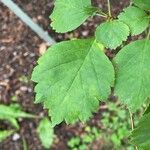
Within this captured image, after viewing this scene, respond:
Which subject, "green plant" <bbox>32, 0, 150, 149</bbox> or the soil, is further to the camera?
the soil

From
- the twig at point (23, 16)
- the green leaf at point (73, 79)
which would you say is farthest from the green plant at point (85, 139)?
the green leaf at point (73, 79)

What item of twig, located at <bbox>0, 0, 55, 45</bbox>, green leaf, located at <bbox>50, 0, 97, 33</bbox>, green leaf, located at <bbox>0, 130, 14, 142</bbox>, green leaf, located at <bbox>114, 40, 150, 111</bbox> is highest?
green leaf, located at <bbox>50, 0, 97, 33</bbox>

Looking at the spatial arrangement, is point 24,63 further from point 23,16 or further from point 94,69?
point 94,69

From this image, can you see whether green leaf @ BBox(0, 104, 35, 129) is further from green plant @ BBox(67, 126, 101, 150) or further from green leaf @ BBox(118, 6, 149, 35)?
green leaf @ BBox(118, 6, 149, 35)

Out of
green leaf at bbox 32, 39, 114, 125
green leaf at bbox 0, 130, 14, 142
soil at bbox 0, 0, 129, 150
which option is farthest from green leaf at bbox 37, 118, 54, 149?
green leaf at bbox 32, 39, 114, 125

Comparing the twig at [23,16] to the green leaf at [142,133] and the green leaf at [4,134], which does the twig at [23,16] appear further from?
the green leaf at [142,133]

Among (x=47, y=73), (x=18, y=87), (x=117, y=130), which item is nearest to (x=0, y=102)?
(x=18, y=87)

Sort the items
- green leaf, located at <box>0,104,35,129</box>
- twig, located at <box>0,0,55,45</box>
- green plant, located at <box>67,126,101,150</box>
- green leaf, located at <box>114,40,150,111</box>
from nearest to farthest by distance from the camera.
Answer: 1. green leaf, located at <box>114,40,150,111</box>
2. twig, located at <box>0,0,55,45</box>
3. green plant, located at <box>67,126,101,150</box>
4. green leaf, located at <box>0,104,35,129</box>

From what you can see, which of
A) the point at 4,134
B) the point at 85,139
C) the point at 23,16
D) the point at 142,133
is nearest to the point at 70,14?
the point at 142,133
